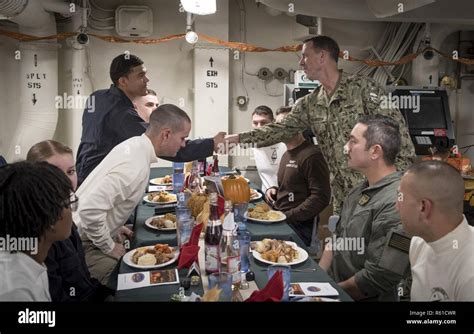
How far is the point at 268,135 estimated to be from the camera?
7.07ft

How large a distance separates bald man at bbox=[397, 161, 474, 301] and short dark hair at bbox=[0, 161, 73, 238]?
85cm

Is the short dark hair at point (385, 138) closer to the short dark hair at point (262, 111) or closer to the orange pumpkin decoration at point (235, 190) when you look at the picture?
the orange pumpkin decoration at point (235, 190)

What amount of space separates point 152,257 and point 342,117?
1.20m

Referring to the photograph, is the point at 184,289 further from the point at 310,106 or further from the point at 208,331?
the point at 310,106

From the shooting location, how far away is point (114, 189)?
1457 mm

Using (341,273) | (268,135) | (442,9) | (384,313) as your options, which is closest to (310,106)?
(268,135)

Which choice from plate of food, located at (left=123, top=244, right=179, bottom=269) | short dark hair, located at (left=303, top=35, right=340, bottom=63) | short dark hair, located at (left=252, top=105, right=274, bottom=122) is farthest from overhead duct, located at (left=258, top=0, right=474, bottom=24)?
plate of food, located at (left=123, top=244, right=179, bottom=269)

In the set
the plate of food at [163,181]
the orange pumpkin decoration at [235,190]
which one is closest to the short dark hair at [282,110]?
the orange pumpkin decoration at [235,190]

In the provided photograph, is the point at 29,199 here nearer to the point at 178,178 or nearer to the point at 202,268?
the point at 202,268

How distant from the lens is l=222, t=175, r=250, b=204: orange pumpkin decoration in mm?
1695

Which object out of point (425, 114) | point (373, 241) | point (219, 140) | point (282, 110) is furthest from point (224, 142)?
point (425, 114)

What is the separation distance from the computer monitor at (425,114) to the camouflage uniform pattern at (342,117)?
455 millimetres

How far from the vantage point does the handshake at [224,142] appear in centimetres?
201

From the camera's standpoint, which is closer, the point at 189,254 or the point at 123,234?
the point at 189,254
